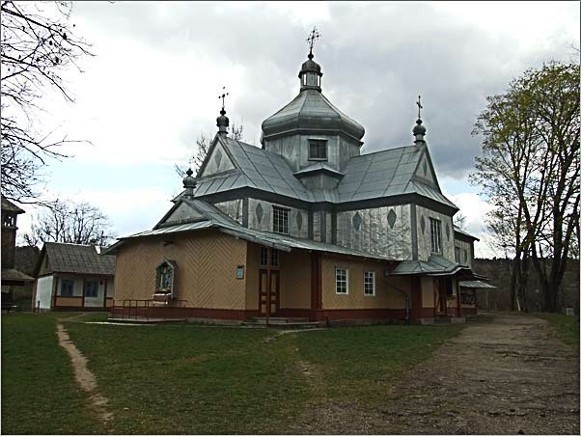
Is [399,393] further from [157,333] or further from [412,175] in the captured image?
[412,175]

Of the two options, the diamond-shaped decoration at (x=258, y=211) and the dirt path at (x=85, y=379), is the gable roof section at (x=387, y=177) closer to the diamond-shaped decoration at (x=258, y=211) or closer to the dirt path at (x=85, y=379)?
the diamond-shaped decoration at (x=258, y=211)

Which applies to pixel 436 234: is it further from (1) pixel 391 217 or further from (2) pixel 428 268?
(2) pixel 428 268

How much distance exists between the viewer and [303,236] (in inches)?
1007

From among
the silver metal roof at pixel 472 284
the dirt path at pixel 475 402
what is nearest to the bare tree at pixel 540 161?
the silver metal roof at pixel 472 284

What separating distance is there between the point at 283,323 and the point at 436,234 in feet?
34.1

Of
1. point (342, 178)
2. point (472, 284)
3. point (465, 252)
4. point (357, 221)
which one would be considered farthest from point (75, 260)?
point (465, 252)

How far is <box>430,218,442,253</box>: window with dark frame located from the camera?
2590 cm

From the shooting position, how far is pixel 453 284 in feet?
85.7

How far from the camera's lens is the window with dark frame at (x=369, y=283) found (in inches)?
899

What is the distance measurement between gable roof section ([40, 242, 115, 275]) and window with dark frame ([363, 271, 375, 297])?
65.6 feet

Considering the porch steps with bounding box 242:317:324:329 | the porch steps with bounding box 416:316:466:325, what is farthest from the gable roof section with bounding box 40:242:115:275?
the porch steps with bounding box 416:316:466:325

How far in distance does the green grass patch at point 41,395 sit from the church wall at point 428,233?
53.5 ft

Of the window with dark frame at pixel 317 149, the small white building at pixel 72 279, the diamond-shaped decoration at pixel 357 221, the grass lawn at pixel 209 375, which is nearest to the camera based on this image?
the grass lawn at pixel 209 375

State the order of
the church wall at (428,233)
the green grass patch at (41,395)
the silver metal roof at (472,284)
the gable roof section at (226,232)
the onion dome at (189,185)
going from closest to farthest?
the green grass patch at (41,395) < the gable roof section at (226,232) < the onion dome at (189,185) < the church wall at (428,233) < the silver metal roof at (472,284)
